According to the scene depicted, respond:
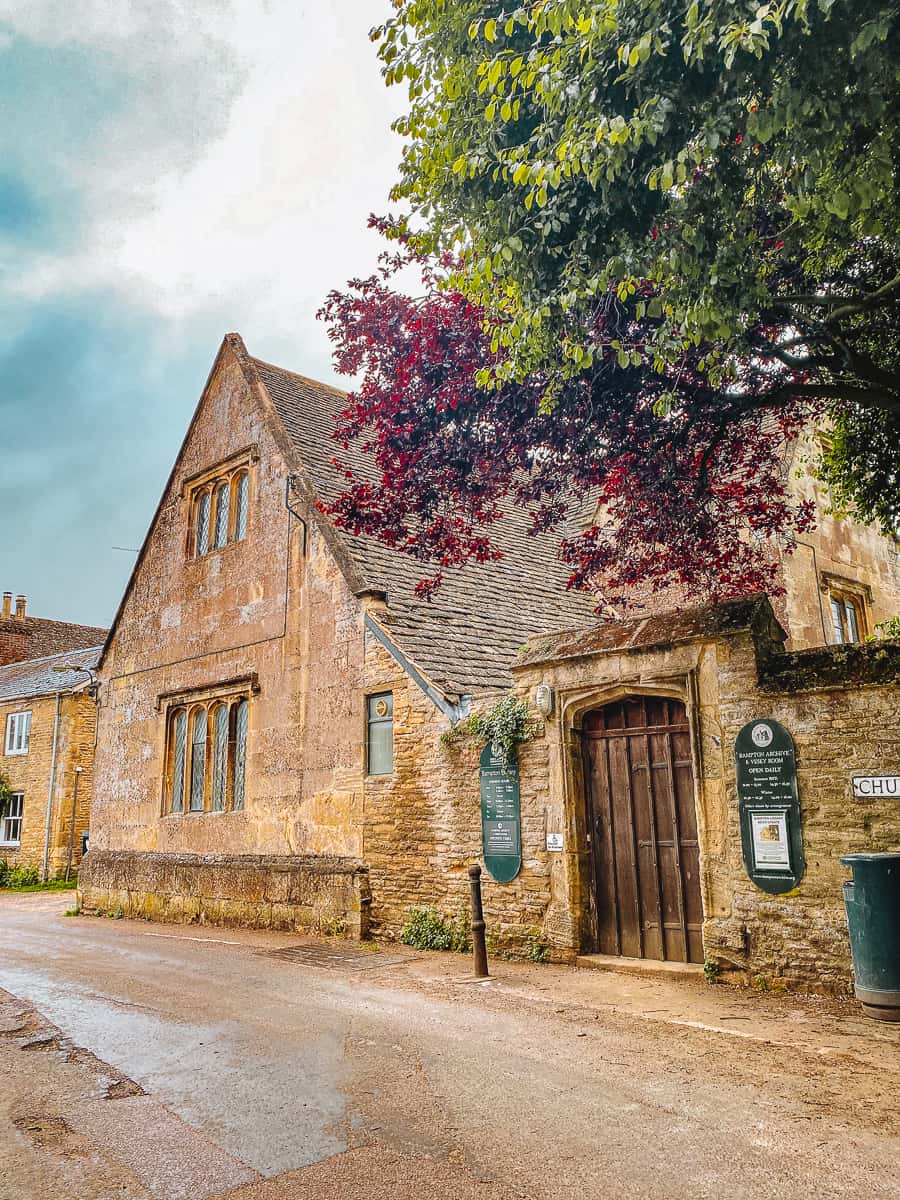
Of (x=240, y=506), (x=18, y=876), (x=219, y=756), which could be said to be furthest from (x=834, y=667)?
(x=18, y=876)

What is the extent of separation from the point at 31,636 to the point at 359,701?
3148 centimetres

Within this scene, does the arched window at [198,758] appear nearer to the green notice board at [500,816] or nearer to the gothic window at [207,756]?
the gothic window at [207,756]

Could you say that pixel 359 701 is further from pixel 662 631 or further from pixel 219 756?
pixel 662 631

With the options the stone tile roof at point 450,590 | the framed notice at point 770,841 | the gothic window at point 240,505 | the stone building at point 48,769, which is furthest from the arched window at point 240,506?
the stone building at point 48,769

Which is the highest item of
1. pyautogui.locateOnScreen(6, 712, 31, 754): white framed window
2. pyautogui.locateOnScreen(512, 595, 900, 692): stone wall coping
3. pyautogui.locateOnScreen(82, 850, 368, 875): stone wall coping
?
pyautogui.locateOnScreen(6, 712, 31, 754): white framed window

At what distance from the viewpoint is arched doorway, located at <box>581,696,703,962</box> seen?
29.0 ft

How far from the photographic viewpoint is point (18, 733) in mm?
29469

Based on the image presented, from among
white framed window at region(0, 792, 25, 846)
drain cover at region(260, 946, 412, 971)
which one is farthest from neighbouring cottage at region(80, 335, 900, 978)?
white framed window at region(0, 792, 25, 846)

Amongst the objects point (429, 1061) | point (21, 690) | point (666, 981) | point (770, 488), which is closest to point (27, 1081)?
point (429, 1061)

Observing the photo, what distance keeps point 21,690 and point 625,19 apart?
30.0 metres

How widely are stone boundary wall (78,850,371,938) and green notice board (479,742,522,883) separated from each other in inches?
86.0

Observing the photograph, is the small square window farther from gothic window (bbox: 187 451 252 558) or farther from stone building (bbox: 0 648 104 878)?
stone building (bbox: 0 648 104 878)

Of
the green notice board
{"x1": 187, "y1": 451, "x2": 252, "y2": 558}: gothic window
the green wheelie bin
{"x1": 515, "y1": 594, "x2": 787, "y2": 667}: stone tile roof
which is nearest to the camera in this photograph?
the green wheelie bin

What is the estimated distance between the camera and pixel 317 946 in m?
11.0
